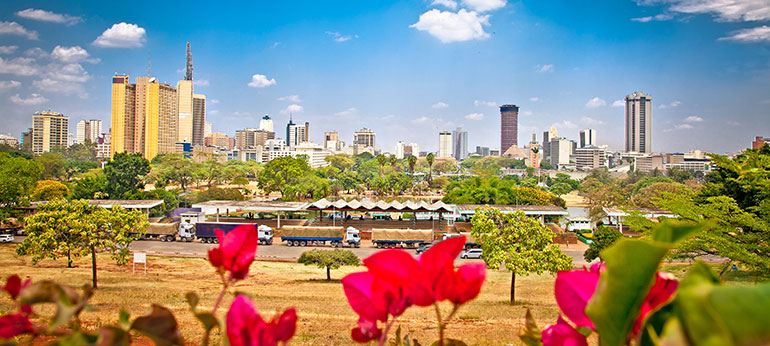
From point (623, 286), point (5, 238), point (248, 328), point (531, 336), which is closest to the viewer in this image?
point (623, 286)

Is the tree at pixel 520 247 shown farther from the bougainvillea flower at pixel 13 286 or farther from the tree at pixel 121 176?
the tree at pixel 121 176

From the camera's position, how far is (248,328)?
752 millimetres

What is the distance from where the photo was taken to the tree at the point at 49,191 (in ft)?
115

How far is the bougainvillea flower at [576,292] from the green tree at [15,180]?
30.9 m

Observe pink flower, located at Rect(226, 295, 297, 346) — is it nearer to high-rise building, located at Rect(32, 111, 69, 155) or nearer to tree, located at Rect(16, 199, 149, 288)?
tree, located at Rect(16, 199, 149, 288)

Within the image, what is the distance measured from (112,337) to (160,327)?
2.6 inches

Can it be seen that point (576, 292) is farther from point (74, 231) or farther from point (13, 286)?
point (74, 231)

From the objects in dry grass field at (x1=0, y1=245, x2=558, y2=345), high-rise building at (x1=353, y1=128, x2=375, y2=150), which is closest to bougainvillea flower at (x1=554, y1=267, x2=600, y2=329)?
dry grass field at (x1=0, y1=245, x2=558, y2=345)

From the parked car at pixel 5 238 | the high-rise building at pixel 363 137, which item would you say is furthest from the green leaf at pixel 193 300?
the high-rise building at pixel 363 137

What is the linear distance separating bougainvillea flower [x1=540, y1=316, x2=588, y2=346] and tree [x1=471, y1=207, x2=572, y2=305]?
1370 cm

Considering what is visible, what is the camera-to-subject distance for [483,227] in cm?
1509

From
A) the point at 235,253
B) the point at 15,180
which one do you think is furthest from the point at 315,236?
the point at 235,253

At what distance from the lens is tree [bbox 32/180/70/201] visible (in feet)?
115

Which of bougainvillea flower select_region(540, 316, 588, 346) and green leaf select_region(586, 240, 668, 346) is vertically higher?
green leaf select_region(586, 240, 668, 346)
